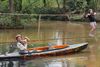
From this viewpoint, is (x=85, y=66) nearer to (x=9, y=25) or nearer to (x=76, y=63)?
(x=76, y=63)

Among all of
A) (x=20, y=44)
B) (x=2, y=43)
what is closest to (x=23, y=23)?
(x=2, y=43)

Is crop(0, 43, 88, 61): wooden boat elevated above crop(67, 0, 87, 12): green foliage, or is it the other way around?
crop(67, 0, 87, 12): green foliage

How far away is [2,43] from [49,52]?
558 centimetres

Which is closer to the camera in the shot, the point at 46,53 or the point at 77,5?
the point at 46,53

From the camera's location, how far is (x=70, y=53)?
16.8 metres

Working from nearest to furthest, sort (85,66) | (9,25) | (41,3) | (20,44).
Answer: (85,66)
(20,44)
(9,25)
(41,3)

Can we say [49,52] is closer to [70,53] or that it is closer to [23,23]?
[70,53]

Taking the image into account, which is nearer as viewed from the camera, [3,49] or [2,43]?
[3,49]

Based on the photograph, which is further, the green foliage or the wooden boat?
the green foliage

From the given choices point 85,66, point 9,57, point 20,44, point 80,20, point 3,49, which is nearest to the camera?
point 85,66

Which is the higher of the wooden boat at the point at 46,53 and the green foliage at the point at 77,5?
the green foliage at the point at 77,5

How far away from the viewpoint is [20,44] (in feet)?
52.1

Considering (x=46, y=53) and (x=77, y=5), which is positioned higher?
(x=77, y=5)

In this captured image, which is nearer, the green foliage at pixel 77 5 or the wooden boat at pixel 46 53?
the wooden boat at pixel 46 53
